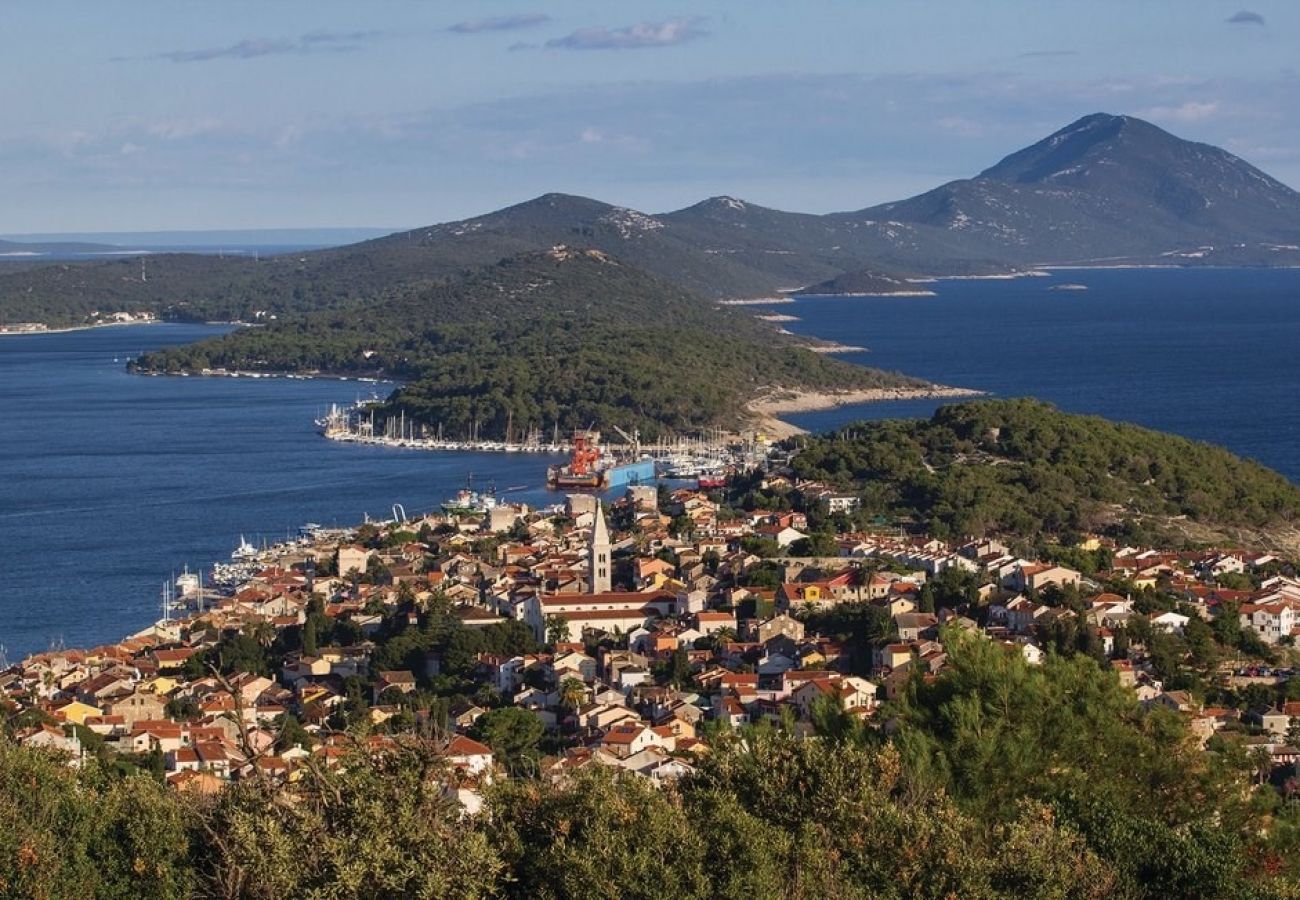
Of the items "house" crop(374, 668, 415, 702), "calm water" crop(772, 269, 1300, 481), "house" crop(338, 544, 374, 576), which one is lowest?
"calm water" crop(772, 269, 1300, 481)

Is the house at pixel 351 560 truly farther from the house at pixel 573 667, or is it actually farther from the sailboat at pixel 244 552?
the house at pixel 573 667

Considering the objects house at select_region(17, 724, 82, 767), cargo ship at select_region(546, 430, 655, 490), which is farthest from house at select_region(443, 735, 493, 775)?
cargo ship at select_region(546, 430, 655, 490)

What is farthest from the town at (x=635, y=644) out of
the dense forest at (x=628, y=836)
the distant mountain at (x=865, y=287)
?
the distant mountain at (x=865, y=287)

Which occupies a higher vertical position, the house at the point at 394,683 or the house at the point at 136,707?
the house at the point at 136,707

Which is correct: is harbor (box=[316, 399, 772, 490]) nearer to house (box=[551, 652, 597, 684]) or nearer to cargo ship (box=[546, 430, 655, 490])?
cargo ship (box=[546, 430, 655, 490])

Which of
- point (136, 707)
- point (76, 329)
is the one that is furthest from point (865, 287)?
point (136, 707)

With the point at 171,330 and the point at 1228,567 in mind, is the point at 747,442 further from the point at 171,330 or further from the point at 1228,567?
the point at 171,330

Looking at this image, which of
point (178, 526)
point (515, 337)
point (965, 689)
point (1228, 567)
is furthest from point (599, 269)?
point (965, 689)
